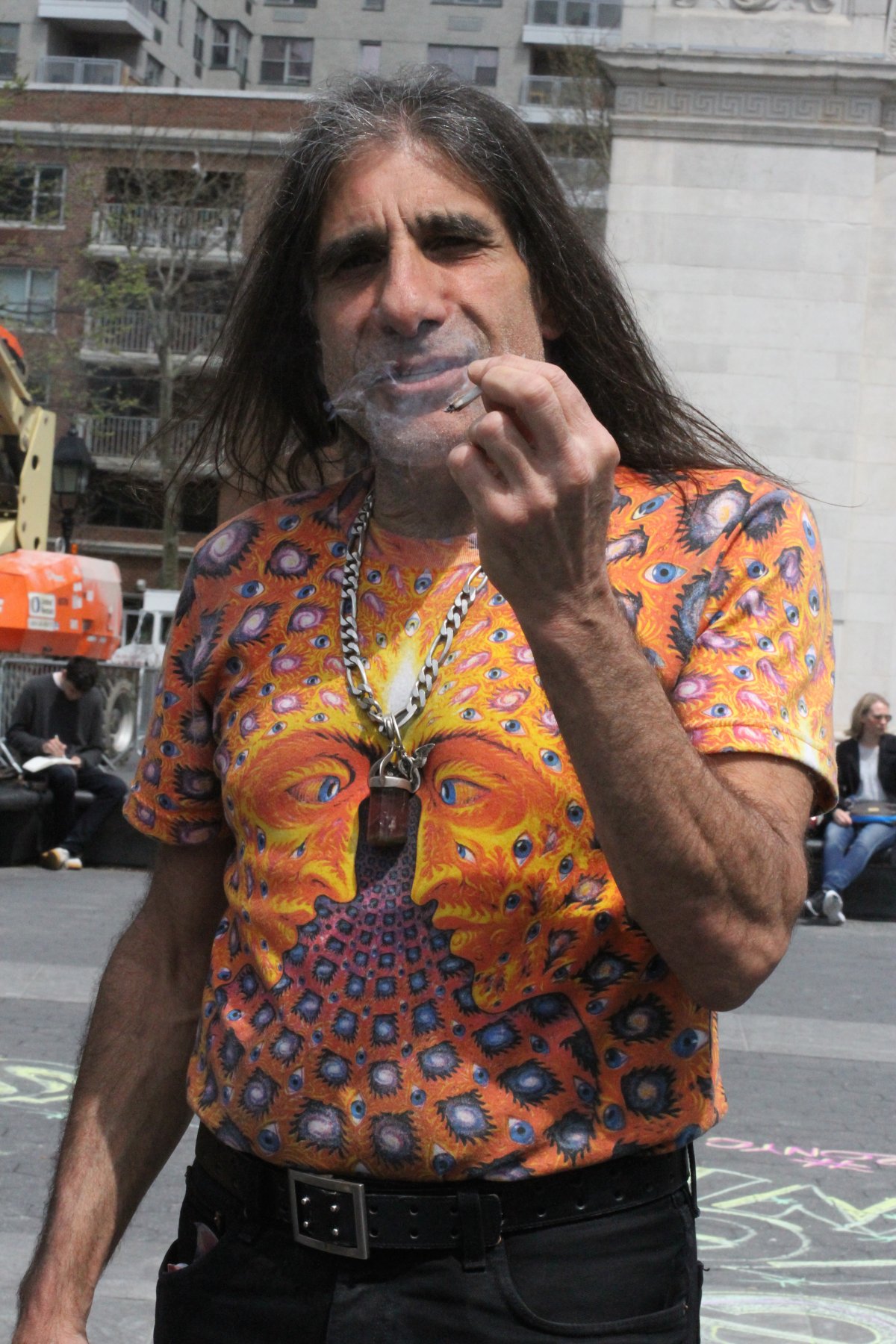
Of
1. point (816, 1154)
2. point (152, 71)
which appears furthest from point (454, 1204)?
point (152, 71)

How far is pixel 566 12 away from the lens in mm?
62500

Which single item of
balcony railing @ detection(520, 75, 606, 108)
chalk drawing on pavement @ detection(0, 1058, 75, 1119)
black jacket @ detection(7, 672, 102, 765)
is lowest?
black jacket @ detection(7, 672, 102, 765)

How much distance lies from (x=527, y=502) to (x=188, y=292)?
136 feet

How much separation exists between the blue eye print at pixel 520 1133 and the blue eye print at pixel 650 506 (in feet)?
2.03

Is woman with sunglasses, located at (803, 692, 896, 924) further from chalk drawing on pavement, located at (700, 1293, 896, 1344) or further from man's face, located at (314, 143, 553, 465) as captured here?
man's face, located at (314, 143, 553, 465)

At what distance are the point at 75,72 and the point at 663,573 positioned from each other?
201 ft

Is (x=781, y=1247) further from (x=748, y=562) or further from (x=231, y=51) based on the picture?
(x=231, y=51)

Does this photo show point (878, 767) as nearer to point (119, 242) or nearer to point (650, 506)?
point (650, 506)

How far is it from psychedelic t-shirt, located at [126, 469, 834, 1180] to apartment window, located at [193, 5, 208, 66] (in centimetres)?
6808

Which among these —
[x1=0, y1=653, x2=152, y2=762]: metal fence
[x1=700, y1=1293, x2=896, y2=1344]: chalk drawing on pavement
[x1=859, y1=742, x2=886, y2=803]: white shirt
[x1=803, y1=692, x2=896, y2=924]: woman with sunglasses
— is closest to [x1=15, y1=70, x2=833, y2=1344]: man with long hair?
[x1=700, y1=1293, x2=896, y2=1344]: chalk drawing on pavement

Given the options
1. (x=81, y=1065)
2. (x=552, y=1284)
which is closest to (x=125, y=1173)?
(x=81, y=1065)

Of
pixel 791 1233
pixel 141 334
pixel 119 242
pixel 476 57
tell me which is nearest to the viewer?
pixel 791 1233

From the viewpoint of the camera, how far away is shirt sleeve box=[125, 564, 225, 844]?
80.3 inches

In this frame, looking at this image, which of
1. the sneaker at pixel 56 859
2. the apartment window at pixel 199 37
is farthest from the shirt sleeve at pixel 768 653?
the apartment window at pixel 199 37
